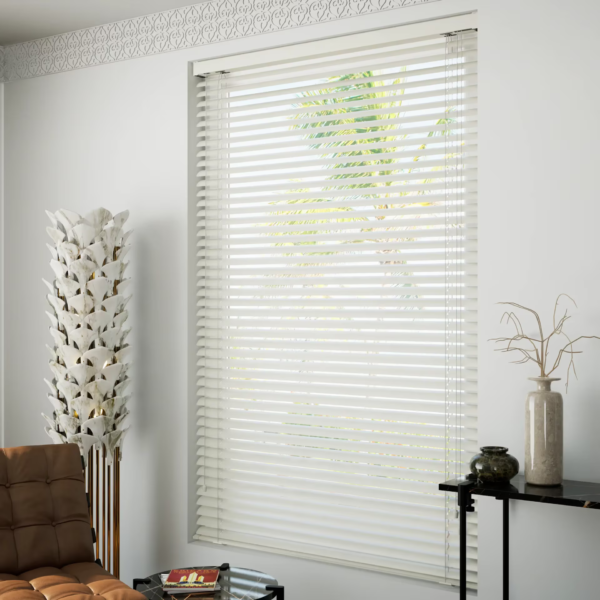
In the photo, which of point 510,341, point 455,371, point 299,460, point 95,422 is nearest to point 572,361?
point 510,341

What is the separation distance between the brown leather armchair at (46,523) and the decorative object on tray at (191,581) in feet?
0.51

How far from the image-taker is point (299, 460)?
2.93 m

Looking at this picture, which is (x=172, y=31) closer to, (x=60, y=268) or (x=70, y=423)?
(x=60, y=268)

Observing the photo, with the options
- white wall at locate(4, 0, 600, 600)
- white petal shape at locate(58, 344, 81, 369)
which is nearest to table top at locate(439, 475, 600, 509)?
white wall at locate(4, 0, 600, 600)

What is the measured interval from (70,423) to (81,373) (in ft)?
0.70

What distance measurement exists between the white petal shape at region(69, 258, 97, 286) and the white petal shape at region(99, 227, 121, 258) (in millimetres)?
100

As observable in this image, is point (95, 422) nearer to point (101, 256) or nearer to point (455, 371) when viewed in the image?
point (101, 256)

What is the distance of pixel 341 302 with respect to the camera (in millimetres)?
2844

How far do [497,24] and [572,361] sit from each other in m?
1.17

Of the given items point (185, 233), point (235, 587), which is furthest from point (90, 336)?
point (235, 587)

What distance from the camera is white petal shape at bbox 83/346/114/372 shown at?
2.88 metres

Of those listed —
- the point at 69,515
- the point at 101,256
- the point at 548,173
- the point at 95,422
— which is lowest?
the point at 69,515

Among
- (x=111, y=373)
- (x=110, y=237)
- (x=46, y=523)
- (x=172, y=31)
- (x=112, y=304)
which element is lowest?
(x=46, y=523)

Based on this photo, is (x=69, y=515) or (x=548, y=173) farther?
(x=69, y=515)
